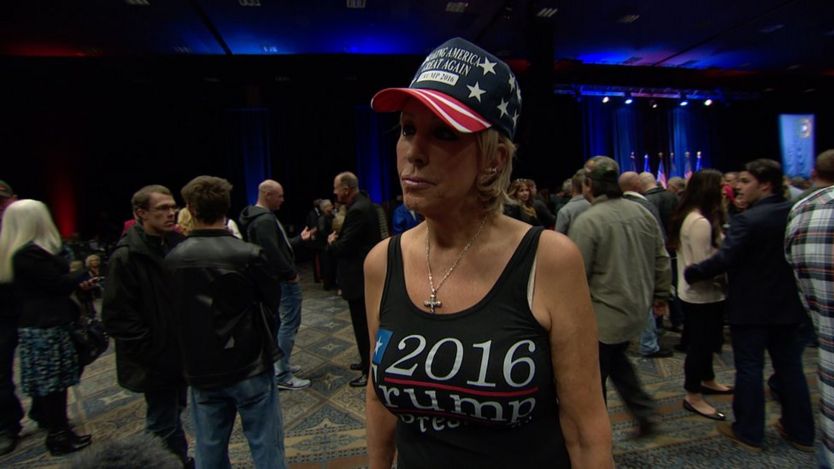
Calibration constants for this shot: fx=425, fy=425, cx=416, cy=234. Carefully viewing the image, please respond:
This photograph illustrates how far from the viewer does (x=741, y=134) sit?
574 inches

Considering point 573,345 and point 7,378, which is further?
point 7,378

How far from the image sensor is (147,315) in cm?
238

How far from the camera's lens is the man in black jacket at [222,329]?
2016 mm

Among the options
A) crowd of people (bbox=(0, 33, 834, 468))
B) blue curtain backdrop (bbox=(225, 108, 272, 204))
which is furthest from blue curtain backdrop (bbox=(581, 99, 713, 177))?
blue curtain backdrop (bbox=(225, 108, 272, 204))

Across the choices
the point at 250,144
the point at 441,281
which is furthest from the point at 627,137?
the point at 441,281

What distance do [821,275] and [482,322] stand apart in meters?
1.37

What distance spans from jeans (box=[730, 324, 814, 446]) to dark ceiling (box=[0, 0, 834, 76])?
663 centimetres

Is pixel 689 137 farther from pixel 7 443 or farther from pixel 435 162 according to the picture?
pixel 7 443

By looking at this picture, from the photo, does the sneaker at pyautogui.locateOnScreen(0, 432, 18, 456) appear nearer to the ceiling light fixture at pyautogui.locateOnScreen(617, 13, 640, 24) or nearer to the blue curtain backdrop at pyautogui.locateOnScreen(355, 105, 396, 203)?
the blue curtain backdrop at pyautogui.locateOnScreen(355, 105, 396, 203)

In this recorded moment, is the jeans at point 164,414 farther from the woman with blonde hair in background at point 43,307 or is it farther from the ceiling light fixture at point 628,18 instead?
the ceiling light fixture at point 628,18

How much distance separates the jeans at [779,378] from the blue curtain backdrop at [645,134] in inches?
449

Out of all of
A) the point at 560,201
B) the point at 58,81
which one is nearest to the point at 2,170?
the point at 58,81

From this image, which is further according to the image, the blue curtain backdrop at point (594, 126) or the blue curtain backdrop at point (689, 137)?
the blue curtain backdrop at point (689, 137)

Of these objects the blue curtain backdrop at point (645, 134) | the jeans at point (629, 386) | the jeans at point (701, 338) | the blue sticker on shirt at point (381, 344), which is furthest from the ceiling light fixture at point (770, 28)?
the blue sticker on shirt at point (381, 344)
